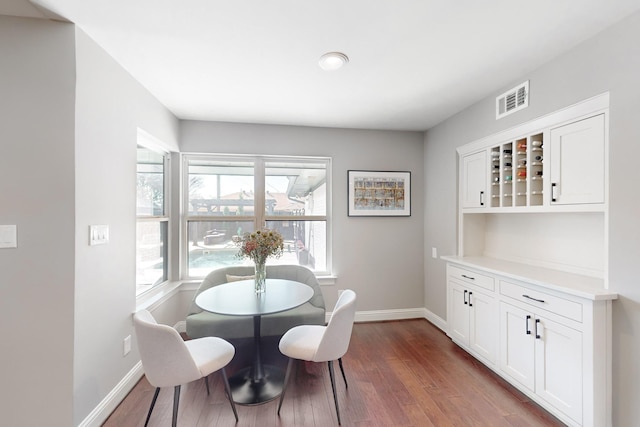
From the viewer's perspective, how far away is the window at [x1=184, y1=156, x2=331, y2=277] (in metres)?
3.43

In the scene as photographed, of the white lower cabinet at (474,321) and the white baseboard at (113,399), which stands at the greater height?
the white lower cabinet at (474,321)

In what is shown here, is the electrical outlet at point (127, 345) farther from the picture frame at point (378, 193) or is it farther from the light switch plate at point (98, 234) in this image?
the picture frame at point (378, 193)

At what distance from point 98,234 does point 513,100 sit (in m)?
3.36

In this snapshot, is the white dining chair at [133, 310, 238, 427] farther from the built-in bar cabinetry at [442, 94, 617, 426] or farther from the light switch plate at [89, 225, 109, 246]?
the built-in bar cabinetry at [442, 94, 617, 426]

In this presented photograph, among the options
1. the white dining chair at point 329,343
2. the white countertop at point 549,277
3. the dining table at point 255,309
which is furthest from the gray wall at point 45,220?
→ the white countertop at point 549,277

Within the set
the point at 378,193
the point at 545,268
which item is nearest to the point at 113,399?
the point at 378,193

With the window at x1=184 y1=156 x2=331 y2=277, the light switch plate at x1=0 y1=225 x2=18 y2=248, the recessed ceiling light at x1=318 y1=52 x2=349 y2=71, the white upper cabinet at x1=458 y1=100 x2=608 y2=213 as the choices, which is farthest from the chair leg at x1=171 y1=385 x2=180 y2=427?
the white upper cabinet at x1=458 y1=100 x2=608 y2=213

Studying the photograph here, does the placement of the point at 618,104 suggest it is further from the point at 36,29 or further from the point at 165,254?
the point at 165,254

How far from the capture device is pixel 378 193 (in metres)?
3.68

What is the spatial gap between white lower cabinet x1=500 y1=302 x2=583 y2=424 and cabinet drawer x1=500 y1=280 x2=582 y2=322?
81 mm

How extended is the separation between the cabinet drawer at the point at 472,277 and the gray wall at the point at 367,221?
0.81m

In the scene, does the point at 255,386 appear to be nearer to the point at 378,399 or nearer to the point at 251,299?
the point at 251,299

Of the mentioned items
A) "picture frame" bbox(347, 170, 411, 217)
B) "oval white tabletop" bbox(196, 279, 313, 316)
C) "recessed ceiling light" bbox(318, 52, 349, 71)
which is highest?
"recessed ceiling light" bbox(318, 52, 349, 71)

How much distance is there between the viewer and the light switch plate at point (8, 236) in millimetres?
1537
